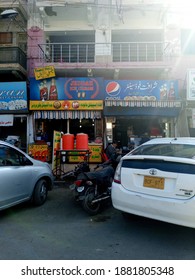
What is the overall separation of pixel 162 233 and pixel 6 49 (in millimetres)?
11369

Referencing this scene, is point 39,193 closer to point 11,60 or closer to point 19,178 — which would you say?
point 19,178

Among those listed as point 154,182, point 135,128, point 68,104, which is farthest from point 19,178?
point 135,128

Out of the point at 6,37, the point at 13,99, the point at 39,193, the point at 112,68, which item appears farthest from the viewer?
the point at 6,37

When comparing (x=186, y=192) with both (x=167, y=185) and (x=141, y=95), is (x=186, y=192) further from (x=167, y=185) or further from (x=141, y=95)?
(x=141, y=95)

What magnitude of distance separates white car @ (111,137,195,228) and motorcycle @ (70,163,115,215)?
101 cm

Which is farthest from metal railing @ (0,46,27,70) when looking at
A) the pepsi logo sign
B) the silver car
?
the silver car

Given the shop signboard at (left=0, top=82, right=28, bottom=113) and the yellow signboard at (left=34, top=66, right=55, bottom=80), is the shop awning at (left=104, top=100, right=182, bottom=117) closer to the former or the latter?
the yellow signboard at (left=34, top=66, right=55, bottom=80)

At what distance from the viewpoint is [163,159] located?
348cm

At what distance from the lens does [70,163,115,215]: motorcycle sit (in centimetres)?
472

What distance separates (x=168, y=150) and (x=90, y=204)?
196 cm

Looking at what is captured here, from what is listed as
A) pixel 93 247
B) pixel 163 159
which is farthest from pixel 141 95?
pixel 93 247

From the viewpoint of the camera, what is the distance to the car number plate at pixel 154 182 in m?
3.39

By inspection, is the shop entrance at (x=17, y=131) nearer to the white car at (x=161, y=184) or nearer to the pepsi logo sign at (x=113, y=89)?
the pepsi logo sign at (x=113, y=89)

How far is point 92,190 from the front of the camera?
4.89 metres
